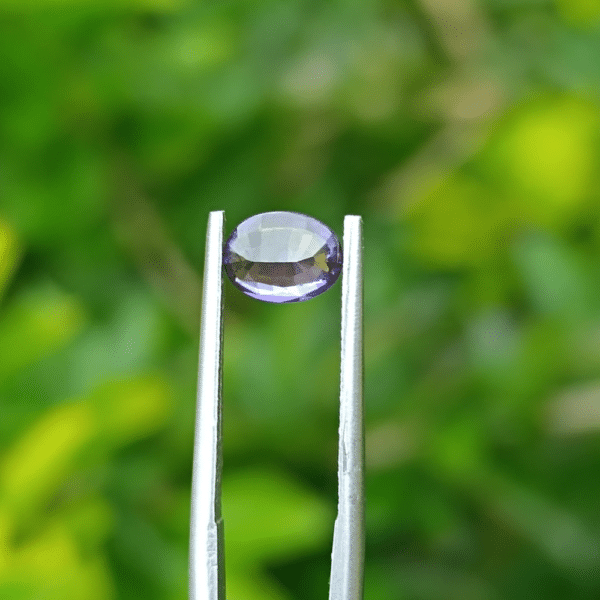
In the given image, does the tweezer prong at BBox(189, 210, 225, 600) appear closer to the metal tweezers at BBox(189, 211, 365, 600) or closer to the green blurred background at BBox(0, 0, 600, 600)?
the metal tweezers at BBox(189, 211, 365, 600)

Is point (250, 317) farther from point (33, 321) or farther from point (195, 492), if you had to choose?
point (195, 492)

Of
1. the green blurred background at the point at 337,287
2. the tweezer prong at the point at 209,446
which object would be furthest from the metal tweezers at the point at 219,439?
the green blurred background at the point at 337,287

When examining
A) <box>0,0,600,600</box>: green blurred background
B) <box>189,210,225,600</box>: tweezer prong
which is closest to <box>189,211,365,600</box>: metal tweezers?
<box>189,210,225,600</box>: tweezer prong

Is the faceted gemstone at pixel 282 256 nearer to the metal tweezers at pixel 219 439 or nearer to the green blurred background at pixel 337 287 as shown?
the metal tweezers at pixel 219 439

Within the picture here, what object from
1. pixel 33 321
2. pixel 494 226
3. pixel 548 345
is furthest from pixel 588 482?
pixel 33 321

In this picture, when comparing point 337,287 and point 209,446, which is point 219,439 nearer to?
point 209,446

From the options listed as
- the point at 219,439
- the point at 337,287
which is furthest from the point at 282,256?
the point at 337,287

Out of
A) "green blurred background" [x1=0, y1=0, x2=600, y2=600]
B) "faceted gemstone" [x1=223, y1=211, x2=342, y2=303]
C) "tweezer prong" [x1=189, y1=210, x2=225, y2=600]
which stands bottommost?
"tweezer prong" [x1=189, y1=210, x2=225, y2=600]
